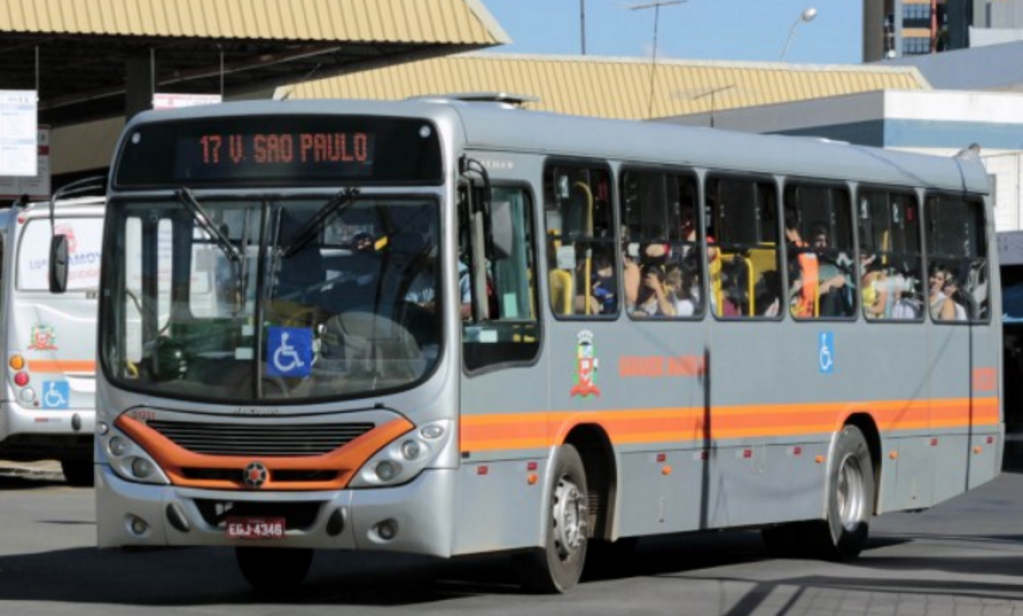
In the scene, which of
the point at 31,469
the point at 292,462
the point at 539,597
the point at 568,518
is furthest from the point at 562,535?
the point at 31,469

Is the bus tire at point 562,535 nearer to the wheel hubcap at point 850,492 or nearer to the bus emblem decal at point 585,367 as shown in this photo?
the bus emblem decal at point 585,367

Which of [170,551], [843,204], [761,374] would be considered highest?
[843,204]

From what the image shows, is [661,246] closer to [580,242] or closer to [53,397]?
[580,242]

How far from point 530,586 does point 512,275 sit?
6.17 ft

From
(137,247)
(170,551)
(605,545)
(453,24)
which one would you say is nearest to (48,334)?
(170,551)

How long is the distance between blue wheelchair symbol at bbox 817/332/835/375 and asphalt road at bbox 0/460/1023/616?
140 centimetres

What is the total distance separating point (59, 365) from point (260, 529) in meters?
12.1

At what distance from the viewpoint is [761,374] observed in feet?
55.0

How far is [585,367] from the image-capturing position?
576 inches

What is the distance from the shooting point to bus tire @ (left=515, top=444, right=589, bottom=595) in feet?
46.7

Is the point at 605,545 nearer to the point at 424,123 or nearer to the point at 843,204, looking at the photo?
the point at 843,204

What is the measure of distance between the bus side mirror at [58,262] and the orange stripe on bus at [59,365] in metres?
10.0

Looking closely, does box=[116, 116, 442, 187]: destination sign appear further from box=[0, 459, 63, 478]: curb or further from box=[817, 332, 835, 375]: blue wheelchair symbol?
box=[0, 459, 63, 478]: curb

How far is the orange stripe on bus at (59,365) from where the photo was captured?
2473 centimetres
